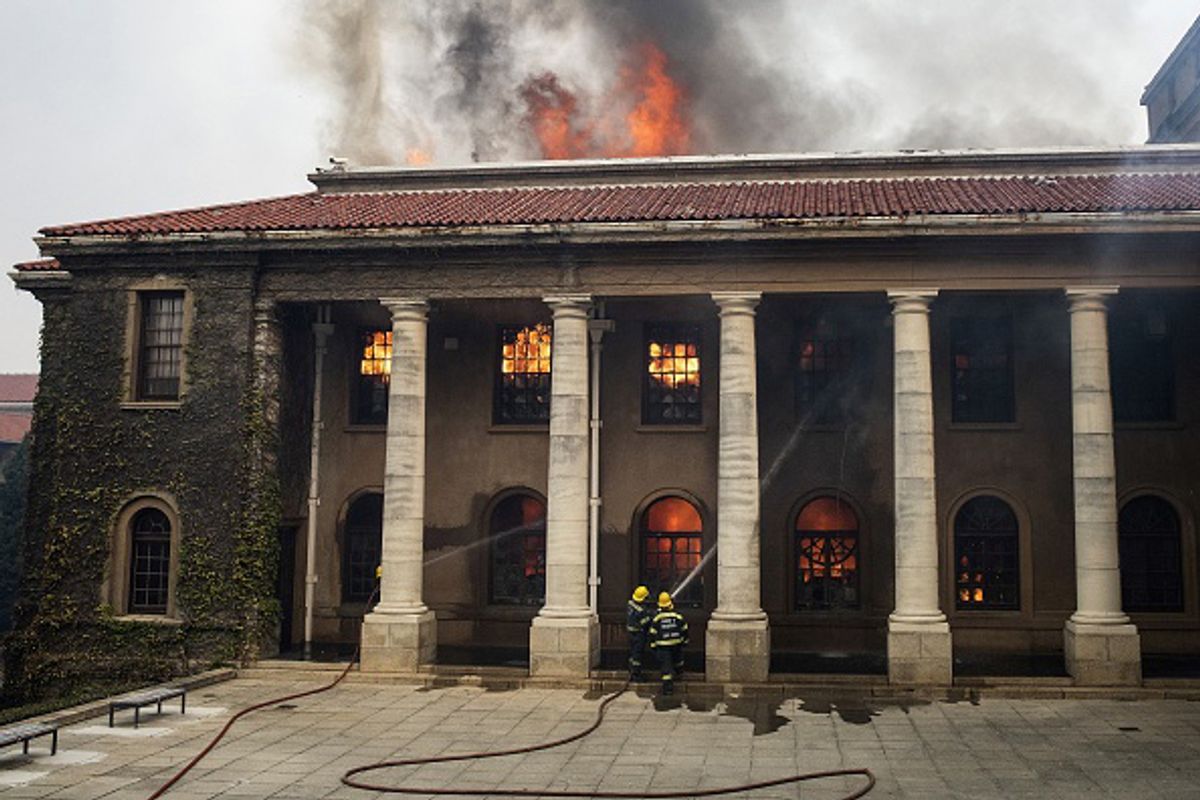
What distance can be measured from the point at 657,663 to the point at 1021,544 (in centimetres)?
872

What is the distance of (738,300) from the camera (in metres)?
20.5

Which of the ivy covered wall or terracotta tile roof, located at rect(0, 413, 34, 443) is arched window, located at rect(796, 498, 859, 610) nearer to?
the ivy covered wall

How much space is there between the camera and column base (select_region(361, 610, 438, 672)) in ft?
67.1

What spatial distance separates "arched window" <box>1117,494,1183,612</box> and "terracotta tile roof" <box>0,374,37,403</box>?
75.8 metres

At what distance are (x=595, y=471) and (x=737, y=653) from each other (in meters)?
5.56

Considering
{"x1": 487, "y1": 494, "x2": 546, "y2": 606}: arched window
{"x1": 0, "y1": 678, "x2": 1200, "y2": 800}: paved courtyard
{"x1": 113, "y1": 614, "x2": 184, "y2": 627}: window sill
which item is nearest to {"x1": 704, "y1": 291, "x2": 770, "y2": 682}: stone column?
{"x1": 0, "y1": 678, "x2": 1200, "y2": 800}: paved courtyard

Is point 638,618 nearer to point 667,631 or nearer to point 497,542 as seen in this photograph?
point 667,631

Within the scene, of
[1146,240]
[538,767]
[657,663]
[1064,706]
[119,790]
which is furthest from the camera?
[657,663]

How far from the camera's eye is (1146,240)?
19469 mm

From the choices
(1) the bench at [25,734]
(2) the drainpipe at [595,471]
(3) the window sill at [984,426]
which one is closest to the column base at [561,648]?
(2) the drainpipe at [595,471]

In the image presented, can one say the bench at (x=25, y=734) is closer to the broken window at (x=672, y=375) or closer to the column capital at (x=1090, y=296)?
the broken window at (x=672, y=375)

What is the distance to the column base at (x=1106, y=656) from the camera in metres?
18.8

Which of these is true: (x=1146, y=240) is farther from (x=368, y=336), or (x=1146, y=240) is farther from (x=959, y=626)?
(x=368, y=336)

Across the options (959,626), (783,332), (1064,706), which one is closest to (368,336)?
(783,332)
